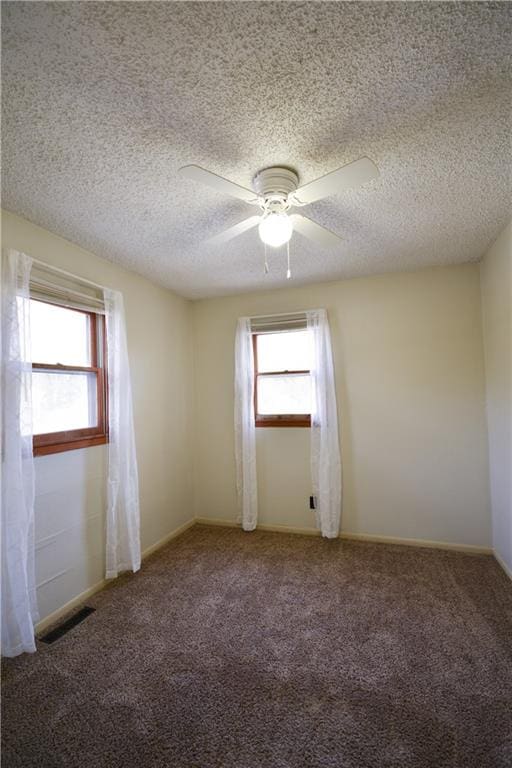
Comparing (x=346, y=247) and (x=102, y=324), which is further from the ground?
(x=346, y=247)

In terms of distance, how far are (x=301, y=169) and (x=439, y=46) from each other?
0.66m

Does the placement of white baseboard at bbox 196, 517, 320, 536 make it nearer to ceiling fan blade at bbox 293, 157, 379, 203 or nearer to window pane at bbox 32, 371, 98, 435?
window pane at bbox 32, 371, 98, 435

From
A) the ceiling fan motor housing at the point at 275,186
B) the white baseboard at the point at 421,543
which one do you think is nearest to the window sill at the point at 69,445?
the ceiling fan motor housing at the point at 275,186

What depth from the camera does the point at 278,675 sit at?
5.30ft

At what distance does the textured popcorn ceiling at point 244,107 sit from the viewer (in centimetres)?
96

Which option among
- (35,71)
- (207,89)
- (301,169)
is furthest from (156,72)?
(301,169)

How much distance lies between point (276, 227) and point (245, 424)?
6.96ft

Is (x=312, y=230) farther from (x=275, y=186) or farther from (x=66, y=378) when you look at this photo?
(x=66, y=378)

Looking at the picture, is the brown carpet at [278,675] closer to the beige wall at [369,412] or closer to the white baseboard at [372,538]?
the white baseboard at [372,538]

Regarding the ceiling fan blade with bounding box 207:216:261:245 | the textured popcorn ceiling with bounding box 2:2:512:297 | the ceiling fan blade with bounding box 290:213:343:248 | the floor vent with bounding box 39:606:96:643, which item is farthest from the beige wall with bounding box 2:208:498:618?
the ceiling fan blade with bounding box 290:213:343:248

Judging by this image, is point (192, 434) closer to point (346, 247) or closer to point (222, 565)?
point (222, 565)

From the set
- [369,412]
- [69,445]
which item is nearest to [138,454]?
[69,445]

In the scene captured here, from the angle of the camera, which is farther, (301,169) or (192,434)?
(192,434)

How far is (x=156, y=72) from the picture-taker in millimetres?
1102
